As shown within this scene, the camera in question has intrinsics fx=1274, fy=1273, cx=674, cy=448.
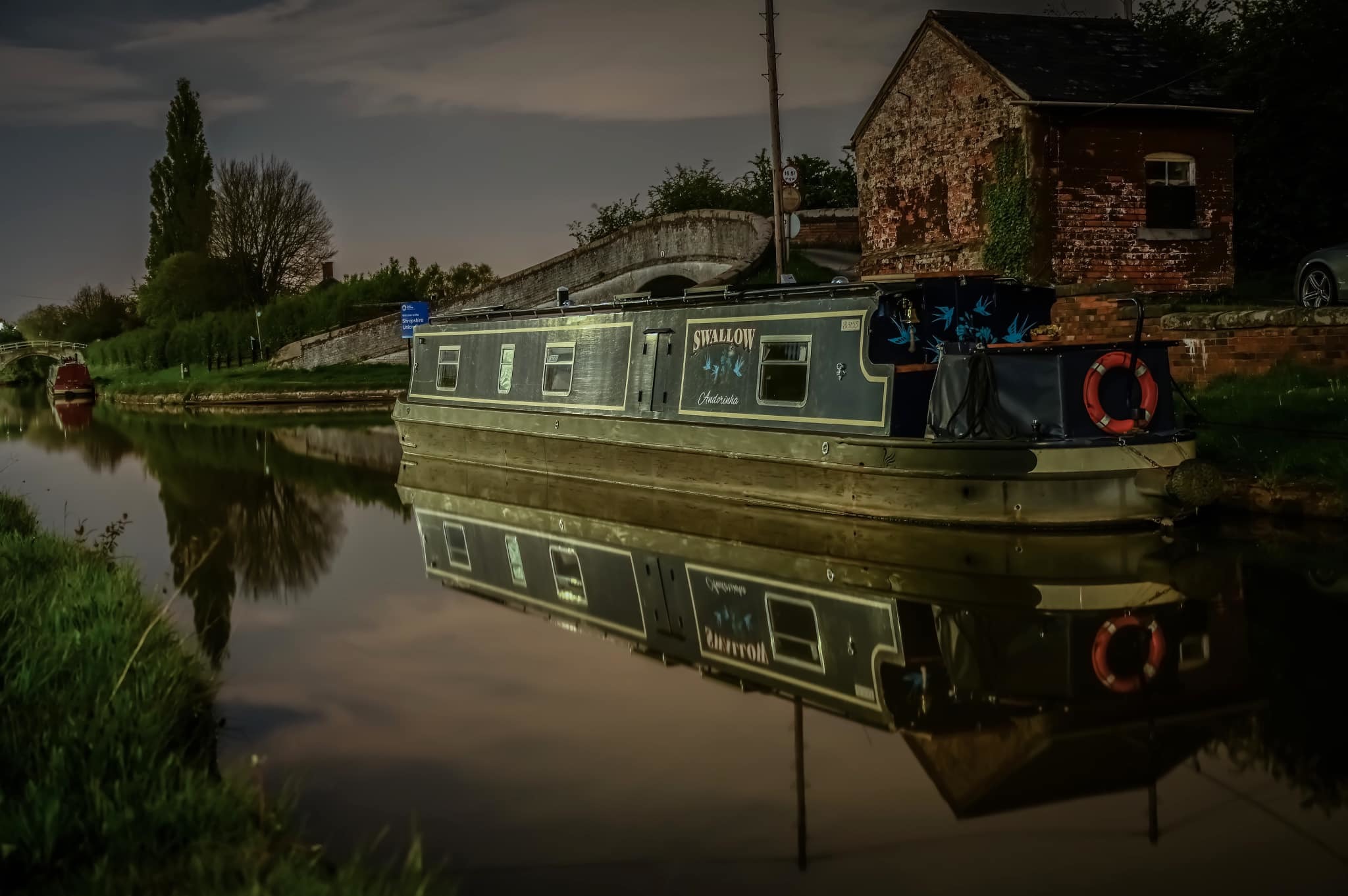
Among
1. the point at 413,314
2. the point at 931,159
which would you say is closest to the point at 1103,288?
the point at 931,159

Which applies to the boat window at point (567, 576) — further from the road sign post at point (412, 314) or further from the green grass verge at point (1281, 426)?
the road sign post at point (412, 314)

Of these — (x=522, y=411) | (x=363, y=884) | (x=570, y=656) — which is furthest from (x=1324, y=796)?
(x=522, y=411)

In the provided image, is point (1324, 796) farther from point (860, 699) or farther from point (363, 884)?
point (363, 884)

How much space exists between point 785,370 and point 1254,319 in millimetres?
4147

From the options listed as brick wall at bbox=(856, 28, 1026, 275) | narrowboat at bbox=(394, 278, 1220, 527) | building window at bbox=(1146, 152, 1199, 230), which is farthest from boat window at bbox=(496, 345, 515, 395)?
building window at bbox=(1146, 152, 1199, 230)

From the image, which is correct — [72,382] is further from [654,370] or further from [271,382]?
[654,370]

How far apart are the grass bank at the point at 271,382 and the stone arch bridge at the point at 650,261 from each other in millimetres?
2836

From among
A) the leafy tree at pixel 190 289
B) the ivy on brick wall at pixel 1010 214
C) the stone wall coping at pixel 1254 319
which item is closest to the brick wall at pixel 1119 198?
the ivy on brick wall at pixel 1010 214

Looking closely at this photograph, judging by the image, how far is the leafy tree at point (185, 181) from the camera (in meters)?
50.2

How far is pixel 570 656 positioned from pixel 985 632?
83.8 inches

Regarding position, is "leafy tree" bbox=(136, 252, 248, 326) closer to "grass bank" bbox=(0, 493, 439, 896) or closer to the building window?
the building window

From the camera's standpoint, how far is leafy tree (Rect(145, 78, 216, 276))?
50.2 metres

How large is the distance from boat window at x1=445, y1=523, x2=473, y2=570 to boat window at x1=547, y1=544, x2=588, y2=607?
64 centimetres

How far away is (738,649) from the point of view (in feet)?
21.5
